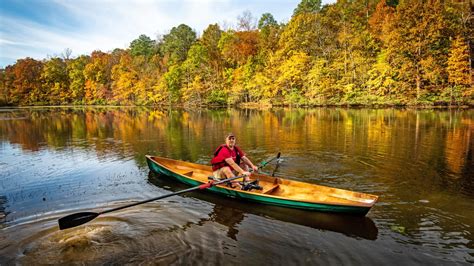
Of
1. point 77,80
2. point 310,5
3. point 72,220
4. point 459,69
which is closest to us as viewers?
point 72,220

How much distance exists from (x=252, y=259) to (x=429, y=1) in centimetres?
4528

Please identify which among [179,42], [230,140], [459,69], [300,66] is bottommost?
[230,140]

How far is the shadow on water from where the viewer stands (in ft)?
22.3

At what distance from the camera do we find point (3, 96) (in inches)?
3219

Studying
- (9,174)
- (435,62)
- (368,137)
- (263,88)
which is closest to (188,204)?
(9,174)

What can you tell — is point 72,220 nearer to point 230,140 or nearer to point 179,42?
point 230,140

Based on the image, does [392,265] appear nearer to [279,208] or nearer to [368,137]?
[279,208]

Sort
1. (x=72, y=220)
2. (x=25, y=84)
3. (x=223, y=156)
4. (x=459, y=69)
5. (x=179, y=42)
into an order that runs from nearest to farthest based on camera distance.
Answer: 1. (x=72, y=220)
2. (x=223, y=156)
3. (x=459, y=69)
4. (x=179, y=42)
5. (x=25, y=84)

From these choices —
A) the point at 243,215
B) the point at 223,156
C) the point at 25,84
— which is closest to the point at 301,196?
the point at 243,215

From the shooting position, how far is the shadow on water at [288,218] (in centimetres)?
679

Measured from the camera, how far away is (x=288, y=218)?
7414 millimetres

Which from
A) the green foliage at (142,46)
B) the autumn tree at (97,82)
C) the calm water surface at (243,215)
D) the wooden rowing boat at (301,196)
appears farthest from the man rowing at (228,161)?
the green foliage at (142,46)

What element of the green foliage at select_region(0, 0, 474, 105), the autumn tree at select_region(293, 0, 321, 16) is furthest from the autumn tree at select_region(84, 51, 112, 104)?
the autumn tree at select_region(293, 0, 321, 16)

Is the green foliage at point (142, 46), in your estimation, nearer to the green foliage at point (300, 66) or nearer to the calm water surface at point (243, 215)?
the green foliage at point (300, 66)
